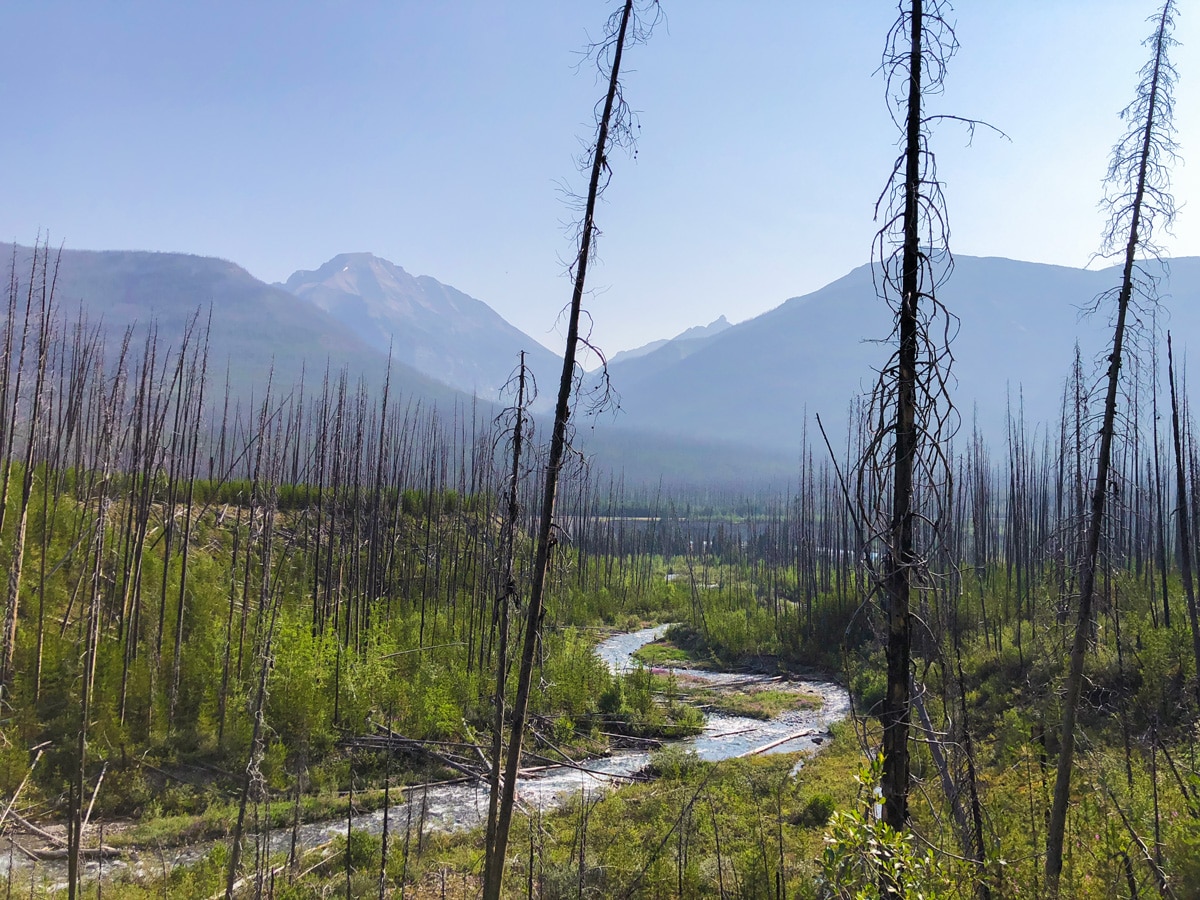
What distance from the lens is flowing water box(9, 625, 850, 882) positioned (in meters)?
9.39

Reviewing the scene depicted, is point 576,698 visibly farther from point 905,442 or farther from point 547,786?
point 905,442

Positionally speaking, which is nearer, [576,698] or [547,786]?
[547,786]

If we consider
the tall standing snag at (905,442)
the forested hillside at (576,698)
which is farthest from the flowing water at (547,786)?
the tall standing snag at (905,442)

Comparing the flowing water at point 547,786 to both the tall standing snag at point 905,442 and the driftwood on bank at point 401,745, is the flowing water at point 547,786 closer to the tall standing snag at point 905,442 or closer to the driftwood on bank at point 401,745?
the driftwood on bank at point 401,745

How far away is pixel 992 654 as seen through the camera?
18094 mm

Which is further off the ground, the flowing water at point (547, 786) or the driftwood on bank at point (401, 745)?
the driftwood on bank at point (401, 745)

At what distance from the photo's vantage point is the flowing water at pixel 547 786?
30.8ft

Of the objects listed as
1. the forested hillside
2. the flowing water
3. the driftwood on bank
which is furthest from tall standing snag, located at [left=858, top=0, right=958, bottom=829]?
the driftwood on bank

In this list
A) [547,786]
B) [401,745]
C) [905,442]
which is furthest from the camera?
[401,745]

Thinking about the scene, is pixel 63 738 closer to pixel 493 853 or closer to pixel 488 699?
pixel 488 699

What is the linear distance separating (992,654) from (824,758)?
667 centimetres

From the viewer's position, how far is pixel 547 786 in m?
13.6

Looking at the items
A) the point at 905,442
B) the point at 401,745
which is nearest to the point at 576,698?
the point at 401,745

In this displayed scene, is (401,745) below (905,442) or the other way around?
below
